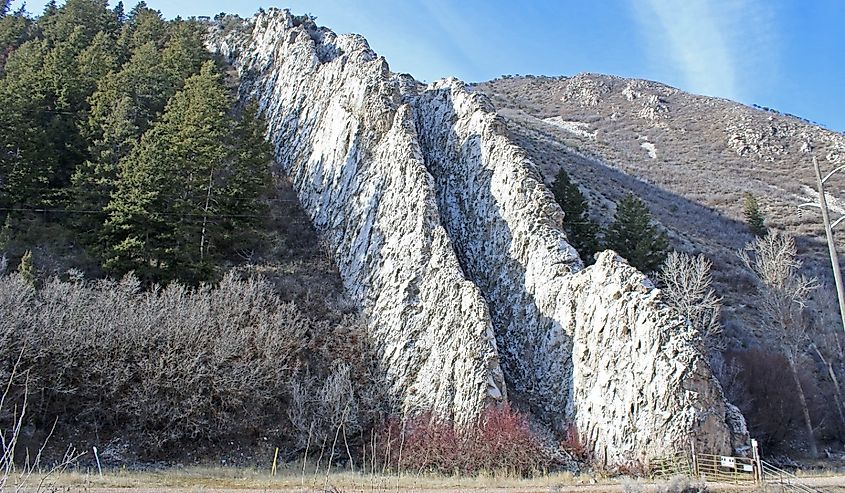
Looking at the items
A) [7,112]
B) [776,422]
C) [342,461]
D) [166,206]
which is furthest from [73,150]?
[776,422]

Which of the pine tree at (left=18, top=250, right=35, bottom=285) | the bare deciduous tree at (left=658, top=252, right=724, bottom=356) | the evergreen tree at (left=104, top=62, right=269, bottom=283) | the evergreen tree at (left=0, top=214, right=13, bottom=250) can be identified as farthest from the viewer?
the bare deciduous tree at (left=658, top=252, right=724, bottom=356)

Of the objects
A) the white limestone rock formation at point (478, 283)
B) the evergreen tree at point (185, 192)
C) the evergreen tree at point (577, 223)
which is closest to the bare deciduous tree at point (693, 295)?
the evergreen tree at point (577, 223)

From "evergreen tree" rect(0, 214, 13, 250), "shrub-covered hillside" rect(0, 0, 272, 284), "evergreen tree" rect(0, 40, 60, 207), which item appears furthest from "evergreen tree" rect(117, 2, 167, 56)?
"evergreen tree" rect(0, 214, 13, 250)

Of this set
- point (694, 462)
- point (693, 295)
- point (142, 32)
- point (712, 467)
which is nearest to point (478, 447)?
point (694, 462)

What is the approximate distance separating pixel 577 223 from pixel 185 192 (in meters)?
22.8

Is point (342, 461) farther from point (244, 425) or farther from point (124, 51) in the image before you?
point (124, 51)

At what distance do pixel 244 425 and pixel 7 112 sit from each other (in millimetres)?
23148

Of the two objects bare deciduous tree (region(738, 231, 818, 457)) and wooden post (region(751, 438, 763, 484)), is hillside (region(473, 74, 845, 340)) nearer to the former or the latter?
bare deciduous tree (region(738, 231, 818, 457))

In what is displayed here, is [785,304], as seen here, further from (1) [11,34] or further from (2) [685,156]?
(1) [11,34]

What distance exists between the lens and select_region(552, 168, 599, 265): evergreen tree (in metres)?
36.7

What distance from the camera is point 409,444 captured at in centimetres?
2328

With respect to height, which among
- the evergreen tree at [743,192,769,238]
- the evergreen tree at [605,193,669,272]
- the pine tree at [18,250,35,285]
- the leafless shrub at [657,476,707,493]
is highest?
the evergreen tree at [743,192,769,238]

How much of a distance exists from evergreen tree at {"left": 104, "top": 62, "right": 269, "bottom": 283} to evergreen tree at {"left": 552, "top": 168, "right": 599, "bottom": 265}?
61.0 ft

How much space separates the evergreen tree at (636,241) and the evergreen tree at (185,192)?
2136 centimetres
